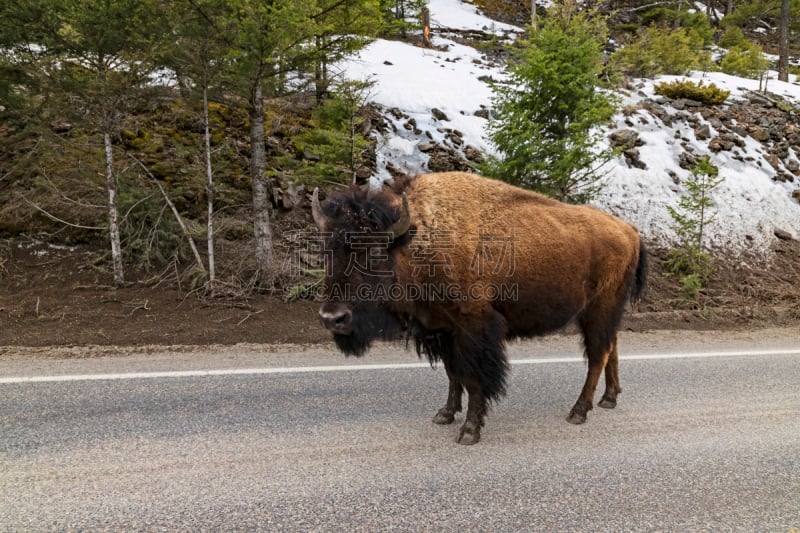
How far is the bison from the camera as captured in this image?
3355mm

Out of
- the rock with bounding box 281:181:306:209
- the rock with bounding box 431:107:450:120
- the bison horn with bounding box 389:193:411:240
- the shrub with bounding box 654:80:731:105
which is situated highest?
the shrub with bounding box 654:80:731:105

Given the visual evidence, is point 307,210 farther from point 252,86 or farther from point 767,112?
point 767,112

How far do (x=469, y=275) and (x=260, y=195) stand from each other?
5407mm

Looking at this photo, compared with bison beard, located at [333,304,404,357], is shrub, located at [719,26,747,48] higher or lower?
higher

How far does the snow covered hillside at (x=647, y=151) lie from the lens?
12.0 m

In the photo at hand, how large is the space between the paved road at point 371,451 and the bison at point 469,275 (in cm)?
48

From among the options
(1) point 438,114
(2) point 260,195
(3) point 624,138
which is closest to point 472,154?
(1) point 438,114

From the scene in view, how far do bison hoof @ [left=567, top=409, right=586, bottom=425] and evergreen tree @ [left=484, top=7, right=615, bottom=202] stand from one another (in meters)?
5.53

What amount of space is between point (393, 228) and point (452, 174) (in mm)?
1163

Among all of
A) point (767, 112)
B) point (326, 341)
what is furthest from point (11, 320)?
point (767, 112)

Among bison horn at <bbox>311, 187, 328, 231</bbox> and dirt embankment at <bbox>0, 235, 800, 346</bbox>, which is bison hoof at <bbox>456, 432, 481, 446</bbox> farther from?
dirt embankment at <bbox>0, 235, 800, 346</bbox>

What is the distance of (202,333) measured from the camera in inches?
254

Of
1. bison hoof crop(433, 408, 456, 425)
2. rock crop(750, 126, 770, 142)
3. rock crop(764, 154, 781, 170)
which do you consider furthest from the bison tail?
rock crop(750, 126, 770, 142)

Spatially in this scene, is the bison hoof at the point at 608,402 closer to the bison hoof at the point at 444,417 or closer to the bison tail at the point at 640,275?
the bison tail at the point at 640,275
